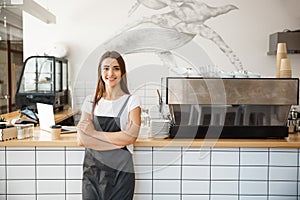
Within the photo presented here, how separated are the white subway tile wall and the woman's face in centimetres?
46

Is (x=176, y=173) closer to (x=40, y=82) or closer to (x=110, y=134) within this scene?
(x=110, y=134)

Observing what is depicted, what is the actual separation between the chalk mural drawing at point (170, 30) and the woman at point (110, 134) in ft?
7.74

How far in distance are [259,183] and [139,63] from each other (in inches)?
95.4

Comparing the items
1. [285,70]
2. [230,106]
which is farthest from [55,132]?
[285,70]

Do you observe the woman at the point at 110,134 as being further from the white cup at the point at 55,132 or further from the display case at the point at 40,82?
the display case at the point at 40,82

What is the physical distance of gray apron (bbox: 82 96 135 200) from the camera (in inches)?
81.2

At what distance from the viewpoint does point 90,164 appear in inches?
82.1

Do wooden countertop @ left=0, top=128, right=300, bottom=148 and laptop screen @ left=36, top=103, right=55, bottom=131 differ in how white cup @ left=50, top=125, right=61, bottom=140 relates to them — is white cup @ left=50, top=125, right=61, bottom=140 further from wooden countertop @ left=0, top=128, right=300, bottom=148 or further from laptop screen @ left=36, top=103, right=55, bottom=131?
laptop screen @ left=36, top=103, right=55, bottom=131

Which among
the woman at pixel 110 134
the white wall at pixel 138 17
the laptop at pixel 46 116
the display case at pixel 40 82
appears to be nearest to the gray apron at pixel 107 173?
the woman at pixel 110 134

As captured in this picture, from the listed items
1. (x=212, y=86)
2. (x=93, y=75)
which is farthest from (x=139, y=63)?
(x=212, y=86)

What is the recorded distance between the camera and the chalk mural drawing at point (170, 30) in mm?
4371

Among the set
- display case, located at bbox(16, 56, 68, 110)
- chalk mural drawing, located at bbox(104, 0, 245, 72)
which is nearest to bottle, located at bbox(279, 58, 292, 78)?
chalk mural drawing, located at bbox(104, 0, 245, 72)

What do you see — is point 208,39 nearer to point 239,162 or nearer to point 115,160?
point 239,162

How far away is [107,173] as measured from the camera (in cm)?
207
